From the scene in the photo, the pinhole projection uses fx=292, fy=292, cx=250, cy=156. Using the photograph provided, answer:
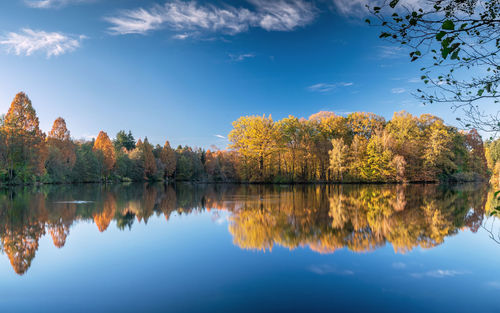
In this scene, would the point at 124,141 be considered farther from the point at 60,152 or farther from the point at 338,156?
the point at 338,156

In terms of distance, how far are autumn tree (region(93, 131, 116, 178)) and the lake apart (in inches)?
1702

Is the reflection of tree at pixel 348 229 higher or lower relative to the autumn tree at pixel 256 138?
lower

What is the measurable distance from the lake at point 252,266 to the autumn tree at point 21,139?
27270 mm

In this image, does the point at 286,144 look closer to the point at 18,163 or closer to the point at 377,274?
the point at 18,163

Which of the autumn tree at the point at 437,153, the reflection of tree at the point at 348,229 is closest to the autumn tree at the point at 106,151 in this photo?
the reflection of tree at the point at 348,229

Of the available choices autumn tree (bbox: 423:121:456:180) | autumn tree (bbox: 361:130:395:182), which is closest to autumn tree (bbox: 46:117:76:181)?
autumn tree (bbox: 361:130:395:182)

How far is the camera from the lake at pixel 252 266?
11.8 feet

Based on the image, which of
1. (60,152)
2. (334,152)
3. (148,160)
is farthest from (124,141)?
(334,152)

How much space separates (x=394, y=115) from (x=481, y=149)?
17.7m

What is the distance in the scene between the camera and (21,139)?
30031 mm

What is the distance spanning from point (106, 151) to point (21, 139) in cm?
1865

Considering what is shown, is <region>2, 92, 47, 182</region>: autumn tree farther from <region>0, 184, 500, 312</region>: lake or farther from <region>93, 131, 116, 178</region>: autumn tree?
<region>0, 184, 500, 312</region>: lake

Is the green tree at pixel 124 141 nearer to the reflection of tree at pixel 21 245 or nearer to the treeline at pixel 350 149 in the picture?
the treeline at pixel 350 149

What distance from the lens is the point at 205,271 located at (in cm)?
471
